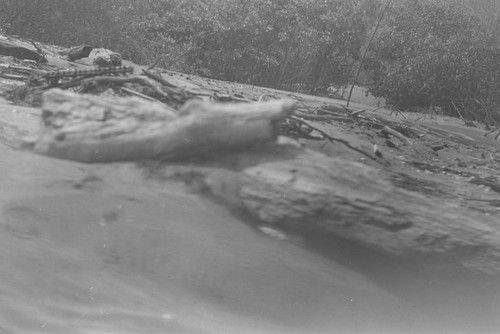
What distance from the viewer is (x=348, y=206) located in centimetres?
163

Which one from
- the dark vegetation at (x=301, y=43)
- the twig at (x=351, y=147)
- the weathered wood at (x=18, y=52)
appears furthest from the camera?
the weathered wood at (x=18, y=52)

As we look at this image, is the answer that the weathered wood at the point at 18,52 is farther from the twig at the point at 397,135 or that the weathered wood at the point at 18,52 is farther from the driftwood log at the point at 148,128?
the twig at the point at 397,135

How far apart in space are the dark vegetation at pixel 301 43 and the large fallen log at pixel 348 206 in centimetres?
64

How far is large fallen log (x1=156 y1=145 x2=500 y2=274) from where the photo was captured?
162 centimetres

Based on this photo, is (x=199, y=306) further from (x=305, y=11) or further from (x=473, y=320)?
(x=305, y=11)

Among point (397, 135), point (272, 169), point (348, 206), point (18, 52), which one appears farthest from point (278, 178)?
point (18, 52)

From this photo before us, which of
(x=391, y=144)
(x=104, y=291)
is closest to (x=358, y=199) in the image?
(x=391, y=144)

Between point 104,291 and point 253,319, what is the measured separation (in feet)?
1.79

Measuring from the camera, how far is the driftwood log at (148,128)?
5.26ft

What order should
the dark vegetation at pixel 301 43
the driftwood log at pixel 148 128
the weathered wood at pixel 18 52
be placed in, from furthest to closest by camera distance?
1. the weathered wood at pixel 18 52
2. the dark vegetation at pixel 301 43
3. the driftwood log at pixel 148 128

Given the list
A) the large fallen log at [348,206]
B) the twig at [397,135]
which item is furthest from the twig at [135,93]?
the twig at [397,135]

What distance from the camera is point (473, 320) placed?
1.87 metres

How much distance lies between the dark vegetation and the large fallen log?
638 millimetres

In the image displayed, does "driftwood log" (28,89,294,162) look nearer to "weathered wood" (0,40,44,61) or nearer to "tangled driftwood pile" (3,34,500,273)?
"tangled driftwood pile" (3,34,500,273)
